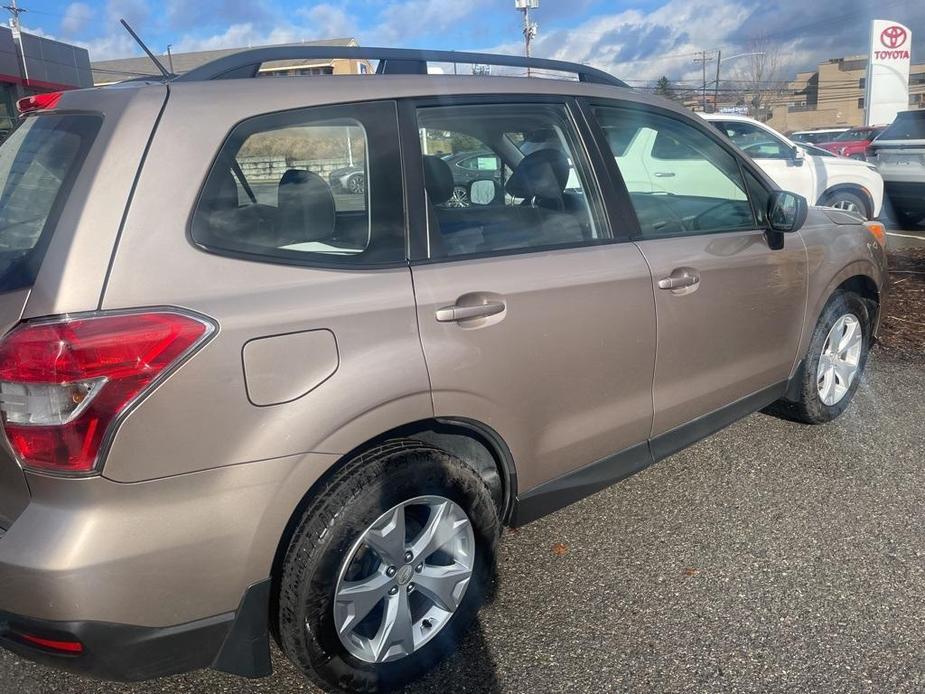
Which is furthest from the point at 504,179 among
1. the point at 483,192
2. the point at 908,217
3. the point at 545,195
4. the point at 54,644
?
the point at 908,217

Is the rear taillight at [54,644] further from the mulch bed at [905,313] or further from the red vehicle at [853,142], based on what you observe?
the red vehicle at [853,142]

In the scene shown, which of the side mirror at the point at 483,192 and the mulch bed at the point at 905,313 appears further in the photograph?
the mulch bed at the point at 905,313

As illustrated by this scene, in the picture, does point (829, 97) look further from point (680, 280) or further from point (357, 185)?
point (357, 185)

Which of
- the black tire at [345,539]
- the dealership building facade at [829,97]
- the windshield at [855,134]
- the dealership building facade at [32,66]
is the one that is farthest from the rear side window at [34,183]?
the dealership building facade at [829,97]

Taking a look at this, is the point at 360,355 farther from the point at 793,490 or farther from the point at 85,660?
the point at 793,490

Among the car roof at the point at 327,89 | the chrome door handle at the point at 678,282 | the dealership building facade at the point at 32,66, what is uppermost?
the dealership building facade at the point at 32,66

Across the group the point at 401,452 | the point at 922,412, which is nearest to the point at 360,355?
the point at 401,452

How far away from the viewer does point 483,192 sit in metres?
3.07

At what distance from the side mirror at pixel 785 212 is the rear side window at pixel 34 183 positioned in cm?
277

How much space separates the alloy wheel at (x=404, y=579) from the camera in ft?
7.40

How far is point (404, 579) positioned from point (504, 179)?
5.28ft

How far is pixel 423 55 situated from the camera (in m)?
2.77

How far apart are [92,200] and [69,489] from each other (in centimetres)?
69

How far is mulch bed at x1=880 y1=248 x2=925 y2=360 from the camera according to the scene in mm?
5914
